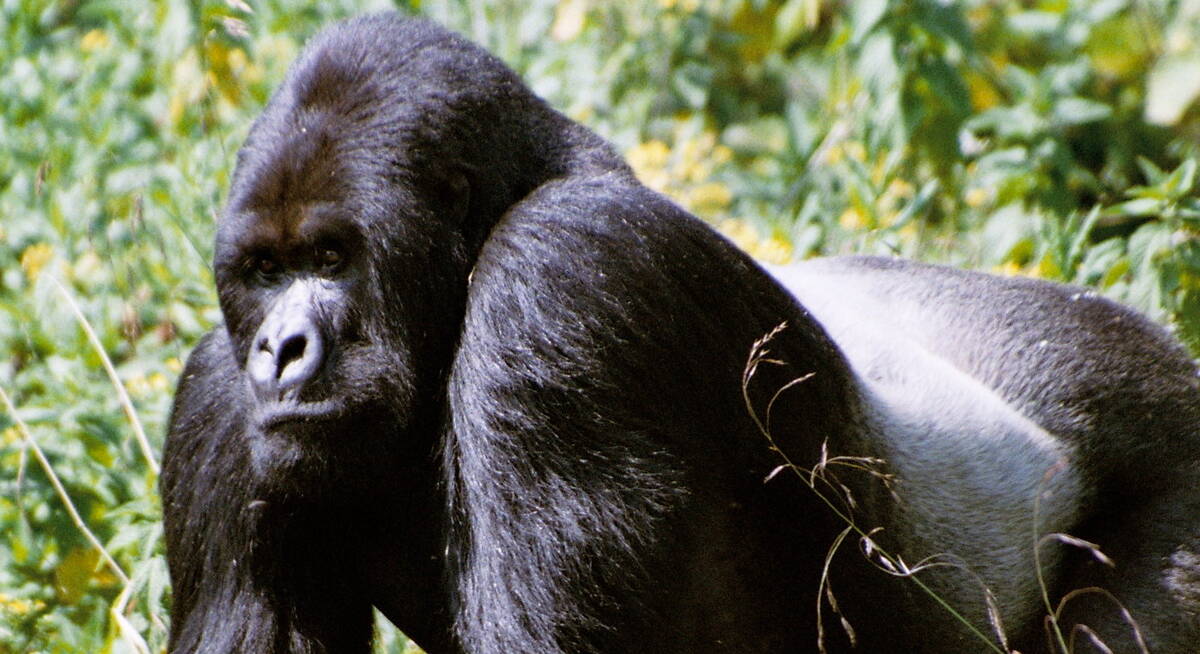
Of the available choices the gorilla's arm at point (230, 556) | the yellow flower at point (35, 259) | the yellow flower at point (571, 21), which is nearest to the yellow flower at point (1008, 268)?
the yellow flower at point (571, 21)

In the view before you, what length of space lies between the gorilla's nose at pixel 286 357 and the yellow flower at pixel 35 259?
216 cm

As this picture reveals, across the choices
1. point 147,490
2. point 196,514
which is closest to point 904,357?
point 196,514

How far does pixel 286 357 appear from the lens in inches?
99.5

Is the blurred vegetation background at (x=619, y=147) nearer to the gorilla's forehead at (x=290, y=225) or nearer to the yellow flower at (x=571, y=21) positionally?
the yellow flower at (x=571, y=21)

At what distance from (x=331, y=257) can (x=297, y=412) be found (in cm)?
30

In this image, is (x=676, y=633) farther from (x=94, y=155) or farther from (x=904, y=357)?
(x=94, y=155)

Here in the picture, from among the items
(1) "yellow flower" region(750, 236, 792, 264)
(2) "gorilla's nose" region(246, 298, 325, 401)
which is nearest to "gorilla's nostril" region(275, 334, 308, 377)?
(2) "gorilla's nose" region(246, 298, 325, 401)

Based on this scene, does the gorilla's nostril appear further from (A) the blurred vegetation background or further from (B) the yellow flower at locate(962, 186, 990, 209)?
(B) the yellow flower at locate(962, 186, 990, 209)

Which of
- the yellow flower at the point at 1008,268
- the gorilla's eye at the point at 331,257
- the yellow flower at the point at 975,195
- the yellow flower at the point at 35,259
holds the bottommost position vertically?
the yellow flower at the point at 35,259

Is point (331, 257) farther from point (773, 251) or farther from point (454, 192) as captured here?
point (773, 251)

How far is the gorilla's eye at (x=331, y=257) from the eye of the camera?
8.58ft

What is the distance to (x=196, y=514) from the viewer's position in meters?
2.86

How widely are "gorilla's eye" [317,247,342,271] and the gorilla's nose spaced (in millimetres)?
112

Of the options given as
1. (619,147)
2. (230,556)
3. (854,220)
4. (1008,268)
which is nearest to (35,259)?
(619,147)
